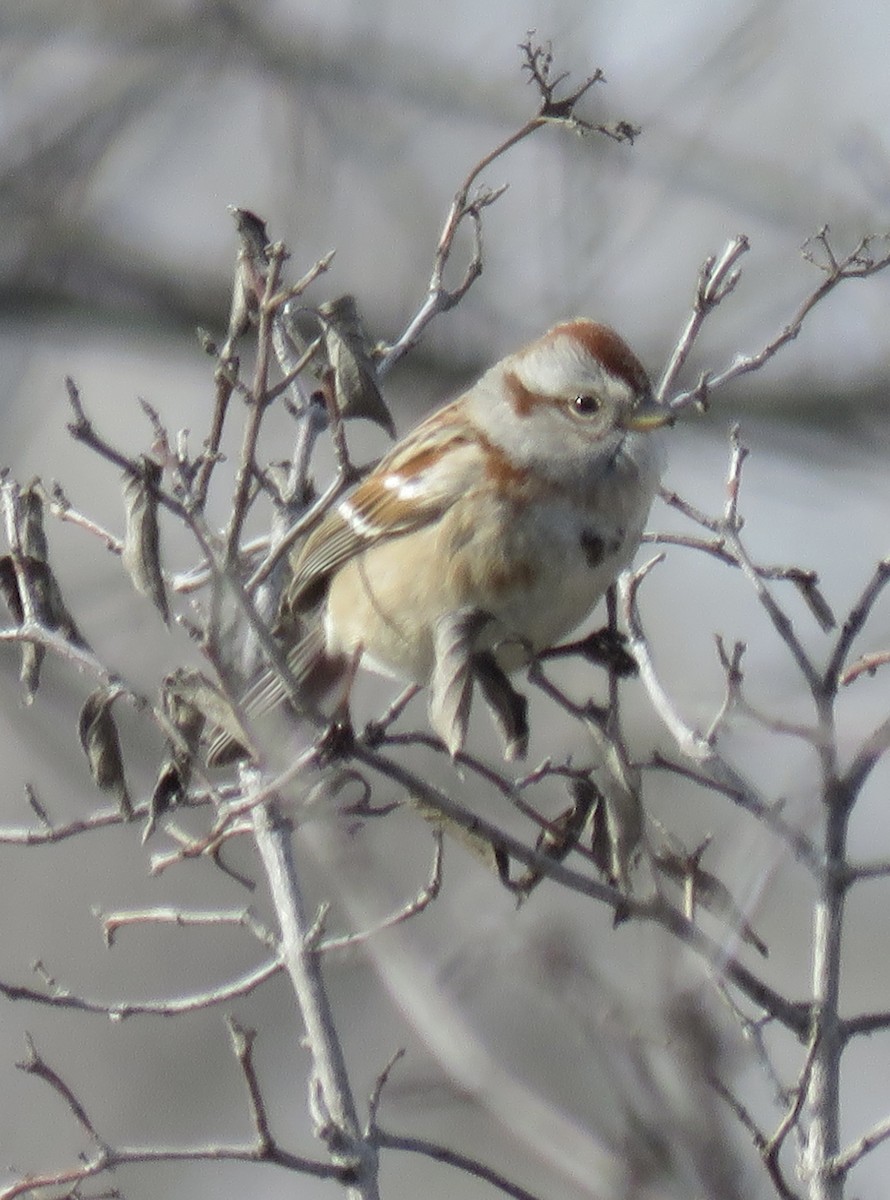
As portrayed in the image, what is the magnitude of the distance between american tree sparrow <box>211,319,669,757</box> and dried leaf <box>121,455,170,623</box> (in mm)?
676

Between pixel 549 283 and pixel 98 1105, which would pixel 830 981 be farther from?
pixel 98 1105

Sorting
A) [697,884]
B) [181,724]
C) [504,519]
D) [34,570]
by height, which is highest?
[504,519]

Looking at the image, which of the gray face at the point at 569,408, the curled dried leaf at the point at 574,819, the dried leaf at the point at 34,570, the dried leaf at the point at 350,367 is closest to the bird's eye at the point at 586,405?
the gray face at the point at 569,408

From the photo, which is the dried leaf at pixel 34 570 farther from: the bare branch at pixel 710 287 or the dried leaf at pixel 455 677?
the bare branch at pixel 710 287

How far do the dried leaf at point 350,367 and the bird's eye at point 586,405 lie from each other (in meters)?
0.77

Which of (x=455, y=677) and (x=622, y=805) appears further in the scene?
(x=455, y=677)

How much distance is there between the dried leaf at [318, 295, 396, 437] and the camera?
9.47ft

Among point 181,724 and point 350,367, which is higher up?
point 350,367

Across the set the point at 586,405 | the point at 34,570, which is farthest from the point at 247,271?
the point at 586,405

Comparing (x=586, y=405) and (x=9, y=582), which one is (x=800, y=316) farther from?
(x=9, y=582)

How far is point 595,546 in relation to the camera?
3.47m

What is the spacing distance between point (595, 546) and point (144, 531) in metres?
1.14

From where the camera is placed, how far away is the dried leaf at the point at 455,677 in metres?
2.47

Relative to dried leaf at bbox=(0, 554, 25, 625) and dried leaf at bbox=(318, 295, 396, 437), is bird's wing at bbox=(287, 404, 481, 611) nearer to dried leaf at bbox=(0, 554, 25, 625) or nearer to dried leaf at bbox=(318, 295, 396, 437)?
dried leaf at bbox=(318, 295, 396, 437)
